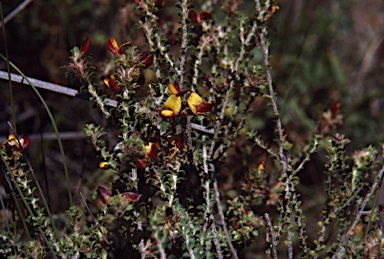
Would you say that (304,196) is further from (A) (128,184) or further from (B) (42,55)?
(B) (42,55)

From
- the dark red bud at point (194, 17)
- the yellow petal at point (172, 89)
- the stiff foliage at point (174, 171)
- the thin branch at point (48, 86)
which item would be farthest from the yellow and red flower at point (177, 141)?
the dark red bud at point (194, 17)

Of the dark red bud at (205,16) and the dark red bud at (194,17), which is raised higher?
the dark red bud at (194,17)

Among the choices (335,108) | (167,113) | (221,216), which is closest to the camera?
(167,113)

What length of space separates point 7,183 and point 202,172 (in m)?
0.61

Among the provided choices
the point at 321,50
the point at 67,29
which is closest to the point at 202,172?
the point at 67,29

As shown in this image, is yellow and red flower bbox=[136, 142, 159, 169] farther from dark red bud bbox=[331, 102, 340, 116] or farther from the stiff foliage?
dark red bud bbox=[331, 102, 340, 116]

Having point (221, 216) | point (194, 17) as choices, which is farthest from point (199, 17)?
point (221, 216)

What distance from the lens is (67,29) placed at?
6.20ft

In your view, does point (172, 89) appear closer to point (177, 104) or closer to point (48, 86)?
point (177, 104)

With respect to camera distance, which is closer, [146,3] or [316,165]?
[146,3]

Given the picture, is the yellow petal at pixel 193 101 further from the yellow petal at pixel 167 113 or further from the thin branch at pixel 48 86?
the thin branch at pixel 48 86

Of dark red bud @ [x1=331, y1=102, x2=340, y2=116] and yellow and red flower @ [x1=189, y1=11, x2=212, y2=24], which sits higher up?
yellow and red flower @ [x1=189, y1=11, x2=212, y2=24]

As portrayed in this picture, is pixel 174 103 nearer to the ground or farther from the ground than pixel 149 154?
farther from the ground

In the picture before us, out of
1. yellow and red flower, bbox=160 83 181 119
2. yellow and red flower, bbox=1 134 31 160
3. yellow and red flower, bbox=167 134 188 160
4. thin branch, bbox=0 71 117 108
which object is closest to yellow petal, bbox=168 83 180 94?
yellow and red flower, bbox=160 83 181 119
